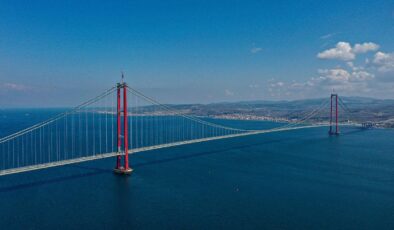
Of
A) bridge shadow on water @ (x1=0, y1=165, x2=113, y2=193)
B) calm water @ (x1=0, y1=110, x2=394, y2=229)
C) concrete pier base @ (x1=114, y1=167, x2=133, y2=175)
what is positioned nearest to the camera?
calm water @ (x1=0, y1=110, x2=394, y2=229)

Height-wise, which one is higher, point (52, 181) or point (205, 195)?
point (52, 181)

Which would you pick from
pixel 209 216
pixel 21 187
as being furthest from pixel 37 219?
pixel 209 216

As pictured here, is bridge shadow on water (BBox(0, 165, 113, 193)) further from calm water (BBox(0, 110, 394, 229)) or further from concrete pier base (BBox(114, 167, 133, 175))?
concrete pier base (BBox(114, 167, 133, 175))

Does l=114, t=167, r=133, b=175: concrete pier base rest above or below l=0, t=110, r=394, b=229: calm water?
above

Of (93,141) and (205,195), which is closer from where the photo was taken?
(205,195)

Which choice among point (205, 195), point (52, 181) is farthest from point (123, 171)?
point (205, 195)

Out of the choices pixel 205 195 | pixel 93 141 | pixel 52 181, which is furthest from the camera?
pixel 93 141

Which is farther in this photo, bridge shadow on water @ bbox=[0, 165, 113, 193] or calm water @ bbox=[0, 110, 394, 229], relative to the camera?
bridge shadow on water @ bbox=[0, 165, 113, 193]

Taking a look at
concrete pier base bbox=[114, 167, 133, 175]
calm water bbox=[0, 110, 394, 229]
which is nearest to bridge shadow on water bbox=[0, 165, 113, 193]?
calm water bbox=[0, 110, 394, 229]

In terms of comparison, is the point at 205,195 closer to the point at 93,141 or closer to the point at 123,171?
the point at 123,171

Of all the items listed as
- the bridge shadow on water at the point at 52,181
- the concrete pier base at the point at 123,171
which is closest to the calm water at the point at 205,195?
the bridge shadow on water at the point at 52,181
